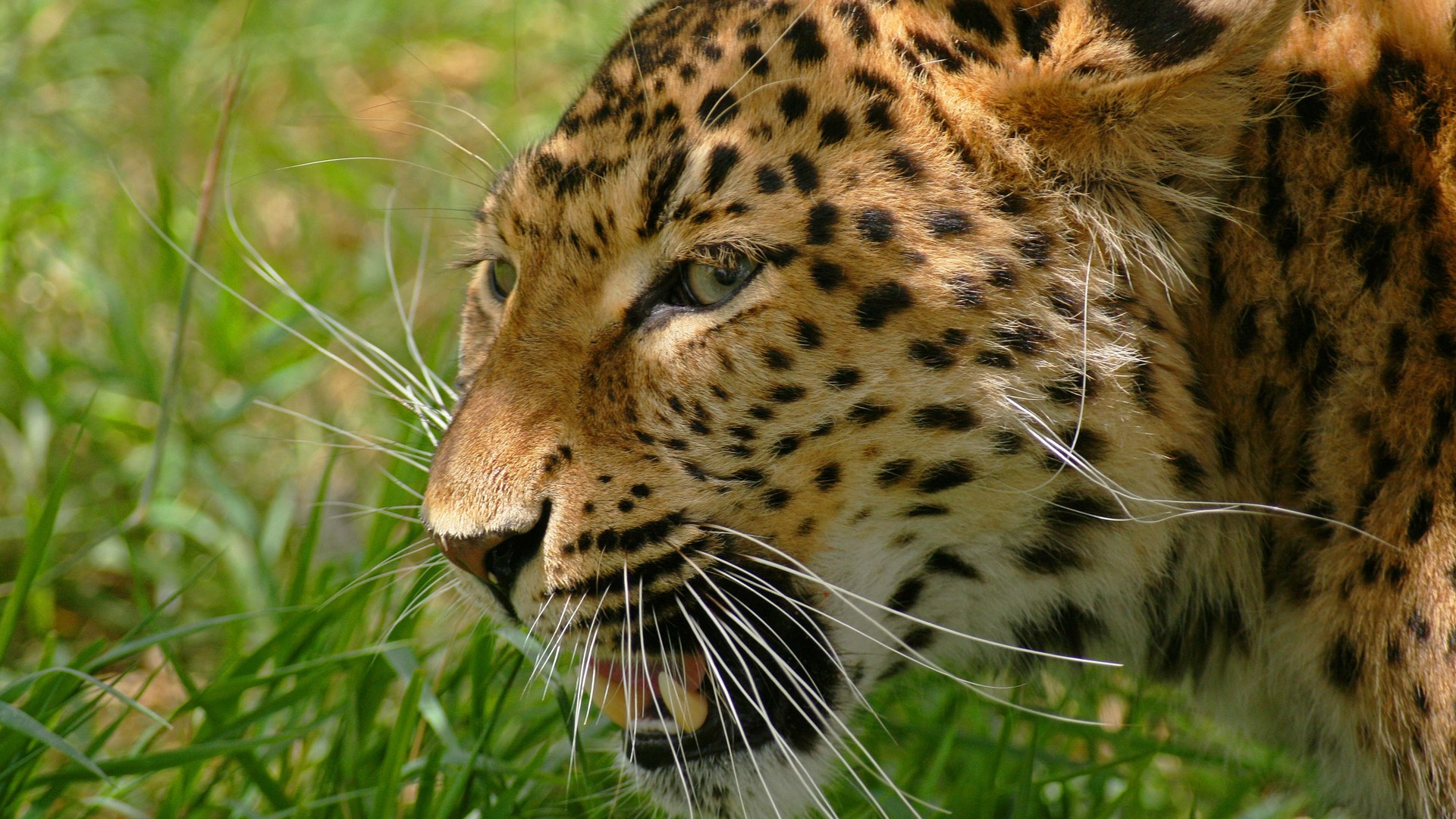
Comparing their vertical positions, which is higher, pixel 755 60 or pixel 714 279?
pixel 755 60

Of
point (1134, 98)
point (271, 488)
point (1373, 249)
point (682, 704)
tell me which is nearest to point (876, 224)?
point (1134, 98)

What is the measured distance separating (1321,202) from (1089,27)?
0.66m

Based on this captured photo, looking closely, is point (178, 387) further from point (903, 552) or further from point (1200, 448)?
point (1200, 448)

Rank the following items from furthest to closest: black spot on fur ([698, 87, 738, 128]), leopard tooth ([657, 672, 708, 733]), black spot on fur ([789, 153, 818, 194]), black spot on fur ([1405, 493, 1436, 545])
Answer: leopard tooth ([657, 672, 708, 733]), black spot on fur ([698, 87, 738, 128]), black spot on fur ([789, 153, 818, 194]), black spot on fur ([1405, 493, 1436, 545])

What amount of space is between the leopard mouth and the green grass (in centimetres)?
37

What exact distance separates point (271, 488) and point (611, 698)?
3.03 m

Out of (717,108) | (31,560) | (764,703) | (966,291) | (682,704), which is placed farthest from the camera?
(31,560)

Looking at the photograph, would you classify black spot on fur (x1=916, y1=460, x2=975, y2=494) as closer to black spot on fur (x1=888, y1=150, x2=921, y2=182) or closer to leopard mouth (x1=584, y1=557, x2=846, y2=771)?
leopard mouth (x1=584, y1=557, x2=846, y2=771)

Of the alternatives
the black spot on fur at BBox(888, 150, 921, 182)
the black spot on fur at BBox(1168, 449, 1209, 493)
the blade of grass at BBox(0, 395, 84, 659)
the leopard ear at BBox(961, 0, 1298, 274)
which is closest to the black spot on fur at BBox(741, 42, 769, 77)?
the black spot on fur at BBox(888, 150, 921, 182)

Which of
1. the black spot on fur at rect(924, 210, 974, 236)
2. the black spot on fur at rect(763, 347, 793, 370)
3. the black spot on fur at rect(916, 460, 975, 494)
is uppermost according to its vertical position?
the black spot on fur at rect(924, 210, 974, 236)

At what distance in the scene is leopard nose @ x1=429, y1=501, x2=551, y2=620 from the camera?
131 inches

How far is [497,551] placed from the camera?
3.39 metres

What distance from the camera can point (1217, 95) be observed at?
3.17 m

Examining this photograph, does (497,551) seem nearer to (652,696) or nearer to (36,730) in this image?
(652,696)
